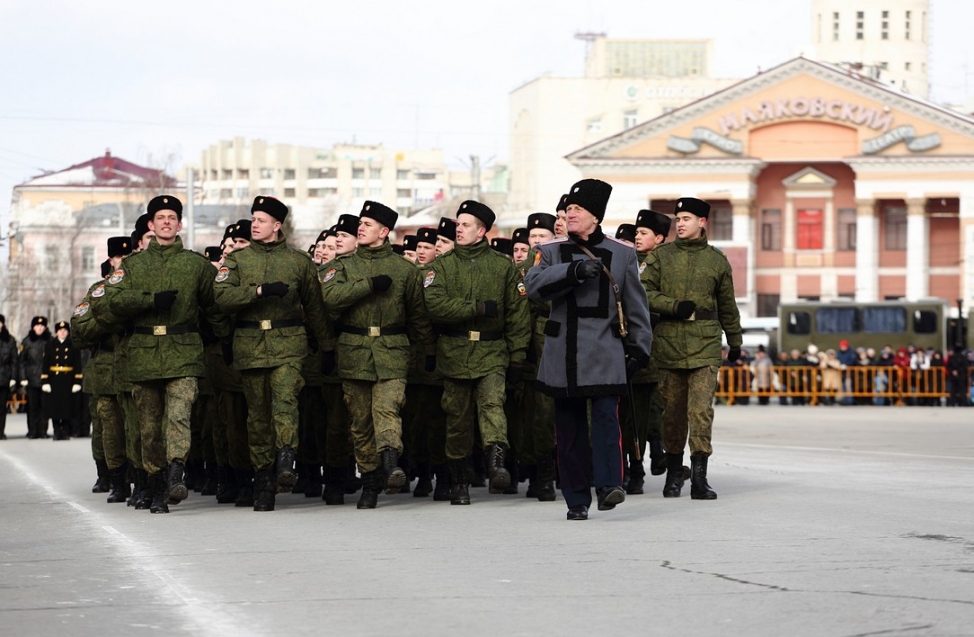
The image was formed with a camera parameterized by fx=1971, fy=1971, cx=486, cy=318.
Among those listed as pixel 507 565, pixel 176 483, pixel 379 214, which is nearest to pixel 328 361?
pixel 379 214

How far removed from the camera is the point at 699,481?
513 inches

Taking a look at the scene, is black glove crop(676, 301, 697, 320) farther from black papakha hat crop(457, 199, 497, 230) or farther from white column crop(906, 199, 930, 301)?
white column crop(906, 199, 930, 301)

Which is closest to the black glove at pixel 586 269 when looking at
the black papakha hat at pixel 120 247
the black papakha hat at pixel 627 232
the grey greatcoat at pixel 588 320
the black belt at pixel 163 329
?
the grey greatcoat at pixel 588 320

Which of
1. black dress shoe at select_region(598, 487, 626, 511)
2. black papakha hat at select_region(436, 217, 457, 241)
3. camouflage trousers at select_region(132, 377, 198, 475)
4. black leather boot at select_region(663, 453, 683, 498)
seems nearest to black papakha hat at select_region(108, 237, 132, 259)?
camouflage trousers at select_region(132, 377, 198, 475)

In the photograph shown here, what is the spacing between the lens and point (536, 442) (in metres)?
13.4

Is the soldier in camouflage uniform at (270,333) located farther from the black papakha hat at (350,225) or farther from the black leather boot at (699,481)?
the black leather boot at (699,481)

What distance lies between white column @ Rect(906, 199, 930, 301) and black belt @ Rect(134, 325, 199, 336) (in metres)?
67.1

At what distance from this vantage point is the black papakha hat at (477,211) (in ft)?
42.4

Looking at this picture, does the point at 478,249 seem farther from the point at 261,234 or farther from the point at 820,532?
the point at 820,532

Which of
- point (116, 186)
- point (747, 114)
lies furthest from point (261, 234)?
point (116, 186)

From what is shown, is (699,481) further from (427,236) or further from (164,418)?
(164,418)

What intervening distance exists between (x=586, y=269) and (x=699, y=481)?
2.61 metres

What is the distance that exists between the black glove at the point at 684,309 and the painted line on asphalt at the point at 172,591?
4.02m

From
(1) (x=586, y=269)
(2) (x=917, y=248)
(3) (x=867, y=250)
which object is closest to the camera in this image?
(1) (x=586, y=269)
